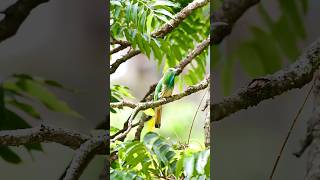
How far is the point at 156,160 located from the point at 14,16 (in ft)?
2.64

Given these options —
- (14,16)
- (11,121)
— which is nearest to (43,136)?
(11,121)

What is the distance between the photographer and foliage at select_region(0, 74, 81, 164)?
1.45m

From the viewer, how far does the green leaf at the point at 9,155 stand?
4.71ft

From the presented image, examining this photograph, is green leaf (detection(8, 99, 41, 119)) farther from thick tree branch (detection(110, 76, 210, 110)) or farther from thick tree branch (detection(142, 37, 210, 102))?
thick tree branch (detection(142, 37, 210, 102))

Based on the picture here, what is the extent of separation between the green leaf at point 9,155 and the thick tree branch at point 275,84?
0.66 m

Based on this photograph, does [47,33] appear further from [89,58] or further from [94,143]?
[94,143]

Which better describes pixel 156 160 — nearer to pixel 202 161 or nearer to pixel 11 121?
pixel 202 161

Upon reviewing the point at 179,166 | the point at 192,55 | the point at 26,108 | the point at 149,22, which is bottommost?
the point at 179,166

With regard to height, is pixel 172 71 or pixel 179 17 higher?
pixel 179 17

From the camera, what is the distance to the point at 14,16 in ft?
Result: 4.79

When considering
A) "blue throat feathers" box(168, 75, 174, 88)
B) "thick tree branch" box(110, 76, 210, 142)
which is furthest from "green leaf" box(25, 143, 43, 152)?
"blue throat feathers" box(168, 75, 174, 88)

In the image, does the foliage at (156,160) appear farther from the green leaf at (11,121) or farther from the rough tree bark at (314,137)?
the green leaf at (11,121)

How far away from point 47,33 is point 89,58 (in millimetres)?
153

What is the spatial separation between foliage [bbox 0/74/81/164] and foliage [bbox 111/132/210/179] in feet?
1.53
